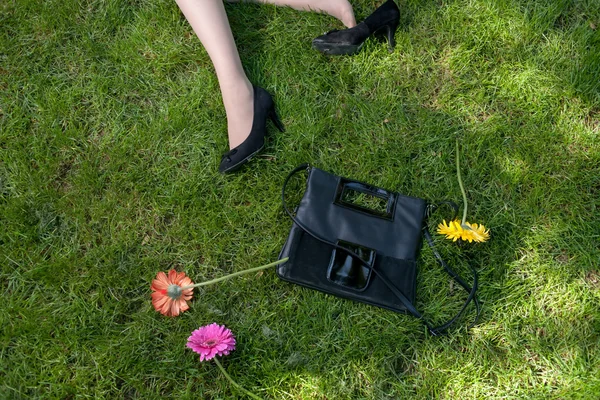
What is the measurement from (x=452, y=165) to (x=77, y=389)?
204cm

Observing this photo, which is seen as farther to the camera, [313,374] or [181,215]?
[181,215]

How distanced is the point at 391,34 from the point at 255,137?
961 millimetres

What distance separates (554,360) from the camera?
232cm

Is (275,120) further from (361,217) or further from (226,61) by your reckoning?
(361,217)

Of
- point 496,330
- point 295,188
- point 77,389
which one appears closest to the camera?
point 77,389

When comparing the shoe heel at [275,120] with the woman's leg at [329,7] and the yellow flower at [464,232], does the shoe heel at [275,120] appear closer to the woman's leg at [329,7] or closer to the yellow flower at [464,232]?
the woman's leg at [329,7]

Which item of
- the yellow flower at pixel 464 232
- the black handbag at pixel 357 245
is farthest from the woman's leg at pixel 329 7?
the yellow flower at pixel 464 232

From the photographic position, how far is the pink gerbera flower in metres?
2.14

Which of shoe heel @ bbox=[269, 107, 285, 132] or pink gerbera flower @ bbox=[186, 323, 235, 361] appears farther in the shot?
shoe heel @ bbox=[269, 107, 285, 132]

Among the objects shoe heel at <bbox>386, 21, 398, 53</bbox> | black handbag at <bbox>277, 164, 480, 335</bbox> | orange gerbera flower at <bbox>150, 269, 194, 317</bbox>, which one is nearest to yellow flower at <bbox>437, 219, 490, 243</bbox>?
black handbag at <bbox>277, 164, 480, 335</bbox>

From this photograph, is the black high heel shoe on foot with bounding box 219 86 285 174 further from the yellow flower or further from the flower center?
the yellow flower

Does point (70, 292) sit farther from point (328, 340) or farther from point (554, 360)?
point (554, 360)

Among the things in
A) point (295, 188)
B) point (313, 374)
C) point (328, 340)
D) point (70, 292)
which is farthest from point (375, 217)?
point (70, 292)

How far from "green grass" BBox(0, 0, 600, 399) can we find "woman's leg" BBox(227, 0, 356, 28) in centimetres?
7
